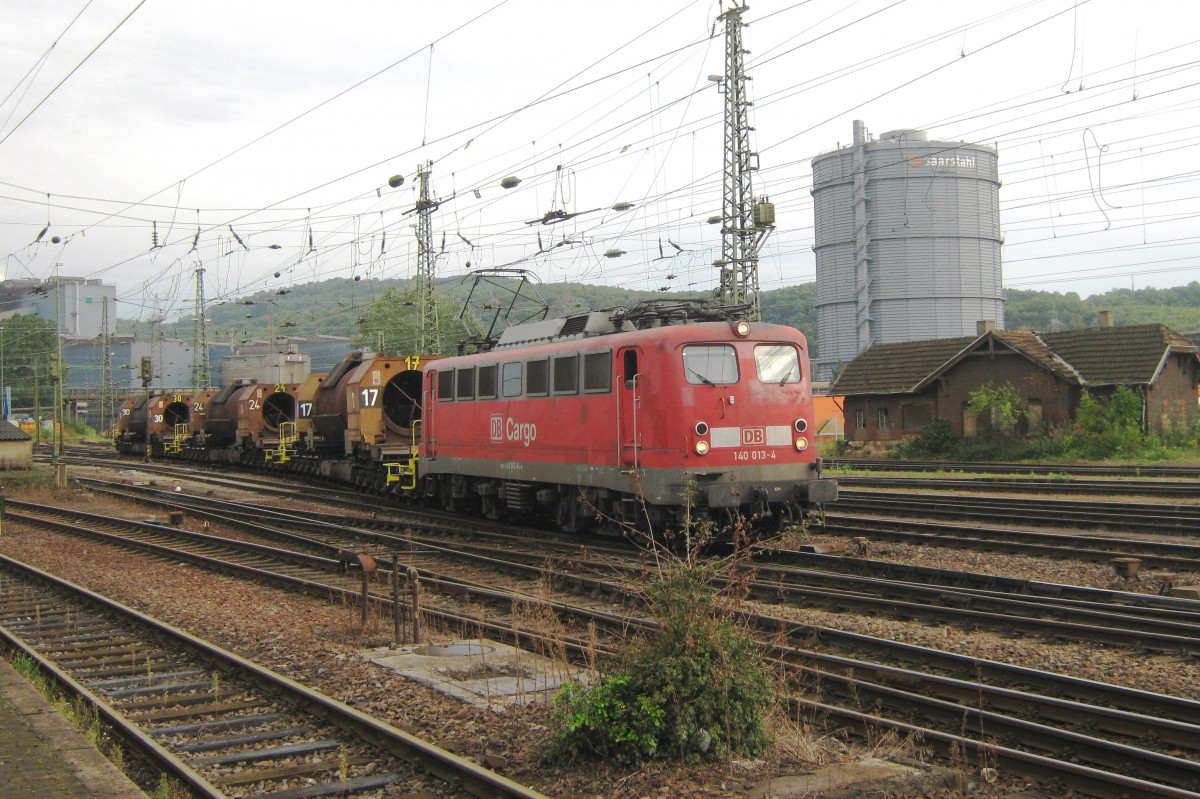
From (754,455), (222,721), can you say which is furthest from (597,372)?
(222,721)

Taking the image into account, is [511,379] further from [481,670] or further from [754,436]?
[481,670]

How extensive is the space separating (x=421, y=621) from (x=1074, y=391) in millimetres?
33008

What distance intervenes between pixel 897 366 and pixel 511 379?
102 feet

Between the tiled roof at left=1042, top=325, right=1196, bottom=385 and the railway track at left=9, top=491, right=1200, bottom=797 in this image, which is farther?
the tiled roof at left=1042, top=325, right=1196, bottom=385

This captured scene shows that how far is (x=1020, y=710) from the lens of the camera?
7.11 metres

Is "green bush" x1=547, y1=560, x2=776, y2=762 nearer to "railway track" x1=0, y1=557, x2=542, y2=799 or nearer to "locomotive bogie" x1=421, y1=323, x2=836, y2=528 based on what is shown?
"railway track" x1=0, y1=557, x2=542, y2=799

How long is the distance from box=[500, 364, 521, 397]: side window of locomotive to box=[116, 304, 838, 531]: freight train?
0.06 feet

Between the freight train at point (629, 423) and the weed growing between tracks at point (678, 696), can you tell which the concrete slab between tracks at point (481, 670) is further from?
the freight train at point (629, 423)

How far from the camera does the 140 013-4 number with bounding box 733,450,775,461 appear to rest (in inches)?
551

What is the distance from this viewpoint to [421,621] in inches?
441

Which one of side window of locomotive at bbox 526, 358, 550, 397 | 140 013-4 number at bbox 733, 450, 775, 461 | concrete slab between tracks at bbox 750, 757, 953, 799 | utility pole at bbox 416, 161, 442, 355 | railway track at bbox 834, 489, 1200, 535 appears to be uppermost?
utility pole at bbox 416, 161, 442, 355

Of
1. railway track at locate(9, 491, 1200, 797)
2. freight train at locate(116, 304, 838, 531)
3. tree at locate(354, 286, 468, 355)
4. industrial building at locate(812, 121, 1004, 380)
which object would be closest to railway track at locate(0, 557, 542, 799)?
railway track at locate(9, 491, 1200, 797)

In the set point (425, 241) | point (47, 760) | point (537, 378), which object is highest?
point (425, 241)

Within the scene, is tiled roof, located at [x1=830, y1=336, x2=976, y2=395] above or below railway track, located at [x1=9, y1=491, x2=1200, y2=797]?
above
